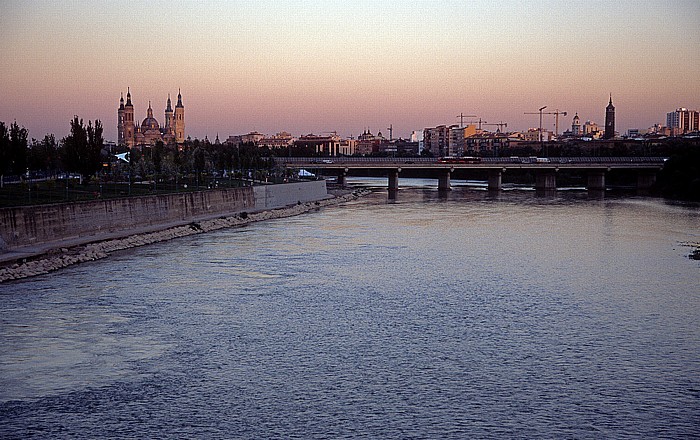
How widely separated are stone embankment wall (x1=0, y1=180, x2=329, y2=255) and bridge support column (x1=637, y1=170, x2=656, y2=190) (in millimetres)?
53217

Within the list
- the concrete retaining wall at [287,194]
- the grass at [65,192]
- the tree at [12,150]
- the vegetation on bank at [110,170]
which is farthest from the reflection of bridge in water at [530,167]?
the tree at [12,150]

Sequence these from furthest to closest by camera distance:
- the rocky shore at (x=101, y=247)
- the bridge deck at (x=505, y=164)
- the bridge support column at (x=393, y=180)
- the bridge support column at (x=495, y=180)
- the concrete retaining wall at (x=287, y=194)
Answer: the bridge support column at (x=495, y=180)
the bridge support column at (x=393, y=180)
the bridge deck at (x=505, y=164)
the concrete retaining wall at (x=287, y=194)
the rocky shore at (x=101, y=247)

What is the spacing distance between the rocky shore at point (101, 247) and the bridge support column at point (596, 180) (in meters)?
51.6

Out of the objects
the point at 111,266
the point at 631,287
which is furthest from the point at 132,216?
the point at 631,287

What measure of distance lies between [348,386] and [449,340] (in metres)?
4.48

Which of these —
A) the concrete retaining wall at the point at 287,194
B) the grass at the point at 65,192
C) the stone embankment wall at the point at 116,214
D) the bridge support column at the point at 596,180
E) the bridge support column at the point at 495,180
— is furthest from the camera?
the bridge support column at the point at 596,180

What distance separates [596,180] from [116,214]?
71809 millimetres

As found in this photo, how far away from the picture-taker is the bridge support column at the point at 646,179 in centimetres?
9975

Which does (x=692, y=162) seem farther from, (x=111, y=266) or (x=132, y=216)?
(x=111, y=266)

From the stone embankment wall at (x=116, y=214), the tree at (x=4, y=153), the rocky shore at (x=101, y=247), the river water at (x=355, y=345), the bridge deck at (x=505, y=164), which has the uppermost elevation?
the tree at (x=4, y=153)

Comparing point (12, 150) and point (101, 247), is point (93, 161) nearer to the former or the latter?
point (12, 150)

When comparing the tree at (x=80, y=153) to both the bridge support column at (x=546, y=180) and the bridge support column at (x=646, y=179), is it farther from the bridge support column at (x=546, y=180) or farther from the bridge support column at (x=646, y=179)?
the bridge support column at (x=646, y=179)

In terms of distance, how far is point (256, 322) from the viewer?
72.6 feet

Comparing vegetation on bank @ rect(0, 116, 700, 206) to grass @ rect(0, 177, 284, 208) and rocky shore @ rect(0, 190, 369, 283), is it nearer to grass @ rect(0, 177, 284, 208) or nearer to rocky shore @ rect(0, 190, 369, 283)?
grass @ rect(0, 177, 284, 208)
